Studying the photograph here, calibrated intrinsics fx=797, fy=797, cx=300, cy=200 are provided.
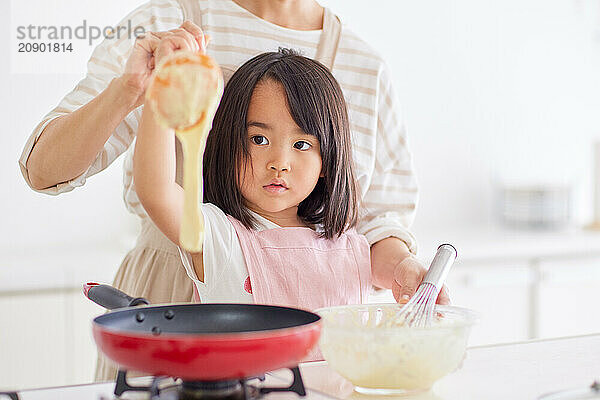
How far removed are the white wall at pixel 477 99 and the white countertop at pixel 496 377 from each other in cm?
145

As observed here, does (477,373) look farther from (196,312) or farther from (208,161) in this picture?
(208,161)

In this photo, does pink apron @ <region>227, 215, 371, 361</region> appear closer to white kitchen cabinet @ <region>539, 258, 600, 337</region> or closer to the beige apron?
the beige apron

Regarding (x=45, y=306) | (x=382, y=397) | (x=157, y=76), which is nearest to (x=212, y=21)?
(x=157, y=76)

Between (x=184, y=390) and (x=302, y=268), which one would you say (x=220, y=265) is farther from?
(x=184, y=390)

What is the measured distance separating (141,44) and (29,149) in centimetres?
28

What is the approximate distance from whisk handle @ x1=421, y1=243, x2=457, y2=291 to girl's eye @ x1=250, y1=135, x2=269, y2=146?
30 centimetres

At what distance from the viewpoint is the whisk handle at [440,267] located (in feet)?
2.92

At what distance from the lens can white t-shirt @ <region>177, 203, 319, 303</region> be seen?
1039 millimetres

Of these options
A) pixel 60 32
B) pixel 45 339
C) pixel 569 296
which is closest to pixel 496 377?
pixel 45 339

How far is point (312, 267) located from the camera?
1110mm

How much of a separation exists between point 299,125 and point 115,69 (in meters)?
0.27

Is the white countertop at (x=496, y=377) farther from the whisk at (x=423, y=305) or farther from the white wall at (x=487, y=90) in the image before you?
the white wall at (x=487, y=90)

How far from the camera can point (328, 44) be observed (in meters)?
1.24

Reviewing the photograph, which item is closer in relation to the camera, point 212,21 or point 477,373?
point 477,373
